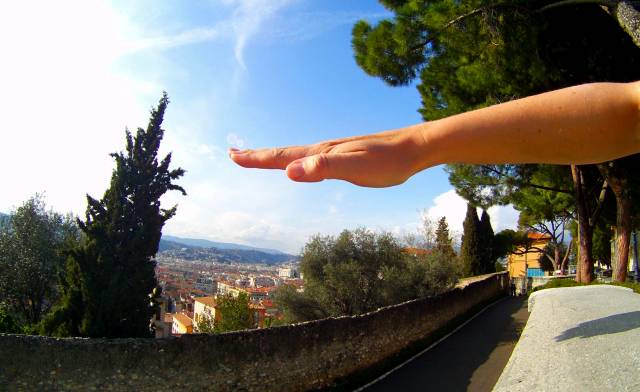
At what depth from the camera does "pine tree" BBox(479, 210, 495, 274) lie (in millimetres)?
31250

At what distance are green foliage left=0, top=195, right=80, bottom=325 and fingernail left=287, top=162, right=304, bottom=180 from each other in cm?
1755

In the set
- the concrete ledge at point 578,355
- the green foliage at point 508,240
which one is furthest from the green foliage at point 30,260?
the green foliage at point 508,240

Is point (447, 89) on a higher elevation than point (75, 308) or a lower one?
higher

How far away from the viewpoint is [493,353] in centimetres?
1236

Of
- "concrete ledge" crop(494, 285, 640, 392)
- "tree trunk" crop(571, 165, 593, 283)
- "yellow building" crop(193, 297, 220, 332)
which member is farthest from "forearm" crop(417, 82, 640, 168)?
"yellow building" crop(193, 297, 220, 332)

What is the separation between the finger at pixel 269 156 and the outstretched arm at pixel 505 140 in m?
0.03

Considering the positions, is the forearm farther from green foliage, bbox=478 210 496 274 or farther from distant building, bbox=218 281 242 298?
green foliage, bbox=478 210 496 274

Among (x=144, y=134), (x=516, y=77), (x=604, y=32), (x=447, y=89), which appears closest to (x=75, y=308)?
(x=144, y=134)

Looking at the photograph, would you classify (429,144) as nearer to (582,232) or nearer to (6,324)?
(582,232)

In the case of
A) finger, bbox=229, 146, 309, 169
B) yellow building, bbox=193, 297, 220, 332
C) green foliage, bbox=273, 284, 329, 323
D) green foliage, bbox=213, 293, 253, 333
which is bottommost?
yellow building, bbox=193, 297, 220, 332

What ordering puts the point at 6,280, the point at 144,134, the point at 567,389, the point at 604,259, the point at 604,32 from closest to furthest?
1. the point at 567,389
2. the point at 604,32
3. the point at 144,134
4. the point at 6,280
5. the point at 604,259

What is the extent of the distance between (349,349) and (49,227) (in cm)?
1336

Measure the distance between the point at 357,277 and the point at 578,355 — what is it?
14638 mm

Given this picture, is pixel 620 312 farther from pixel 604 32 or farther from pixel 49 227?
pixel 49 227
